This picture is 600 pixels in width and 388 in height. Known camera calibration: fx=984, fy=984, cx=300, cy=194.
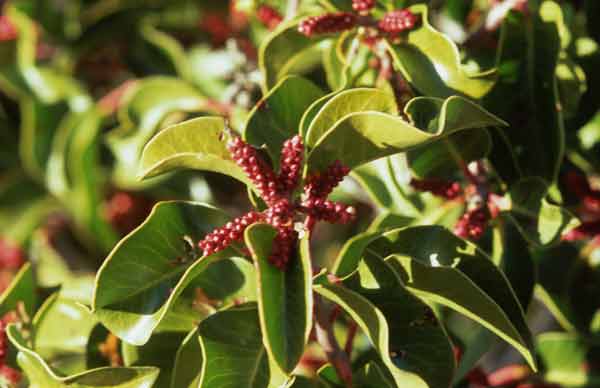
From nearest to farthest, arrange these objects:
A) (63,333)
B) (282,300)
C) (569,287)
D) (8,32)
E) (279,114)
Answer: (282,300)
(279,114)
(63,333)
(569,287)
(8,32)

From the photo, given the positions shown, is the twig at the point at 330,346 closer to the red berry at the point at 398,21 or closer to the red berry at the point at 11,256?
the red berry at the point at 398,21

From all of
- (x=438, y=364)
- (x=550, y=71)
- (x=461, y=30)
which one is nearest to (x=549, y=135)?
(x=550, y=71)

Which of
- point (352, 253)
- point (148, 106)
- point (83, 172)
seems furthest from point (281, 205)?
point (83, 172)

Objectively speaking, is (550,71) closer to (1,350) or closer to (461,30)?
(461,30)

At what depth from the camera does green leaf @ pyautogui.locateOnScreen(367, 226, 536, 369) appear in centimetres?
117

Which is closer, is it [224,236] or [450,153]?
[224,236]

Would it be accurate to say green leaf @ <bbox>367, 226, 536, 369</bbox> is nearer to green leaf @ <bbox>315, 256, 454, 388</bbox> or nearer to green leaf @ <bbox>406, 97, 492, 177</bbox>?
green leaf @ <bbox>315, 256, 454, 388</bbox>

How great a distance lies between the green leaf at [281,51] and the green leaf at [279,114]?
0.18 metres

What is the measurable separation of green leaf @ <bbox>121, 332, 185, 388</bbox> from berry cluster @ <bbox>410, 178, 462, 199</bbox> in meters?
0.41

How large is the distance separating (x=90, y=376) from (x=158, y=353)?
0.14m

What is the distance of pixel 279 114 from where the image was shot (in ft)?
4.34

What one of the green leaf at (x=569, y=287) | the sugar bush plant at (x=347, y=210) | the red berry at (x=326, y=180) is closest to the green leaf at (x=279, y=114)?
the sugar bush plant at (x=347, y=210)

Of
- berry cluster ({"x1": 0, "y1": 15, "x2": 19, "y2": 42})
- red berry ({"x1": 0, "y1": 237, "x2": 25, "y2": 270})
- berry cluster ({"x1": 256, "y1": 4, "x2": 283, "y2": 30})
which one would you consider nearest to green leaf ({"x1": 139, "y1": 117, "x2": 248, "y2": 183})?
berry cluster ({"x1": 256, "y1": 4, "x2": 283, "y2": 30})

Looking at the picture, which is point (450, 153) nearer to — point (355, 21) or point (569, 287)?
point (355, 21)
